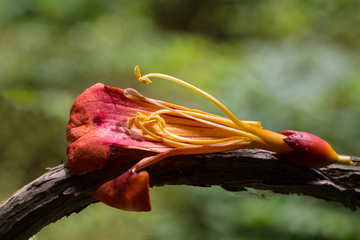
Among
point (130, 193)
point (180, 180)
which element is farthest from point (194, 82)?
point (130, 193)

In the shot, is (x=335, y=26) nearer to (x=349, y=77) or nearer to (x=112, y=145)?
(x=349, y=77)

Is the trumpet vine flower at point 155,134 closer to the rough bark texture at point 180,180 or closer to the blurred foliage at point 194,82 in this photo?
the rough bark texture at point 180,180

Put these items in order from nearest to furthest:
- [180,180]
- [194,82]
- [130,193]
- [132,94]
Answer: [130,193]
[132,94]
[180,180]
[194,82]

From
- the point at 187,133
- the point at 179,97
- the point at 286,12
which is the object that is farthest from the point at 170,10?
the point at 187,133

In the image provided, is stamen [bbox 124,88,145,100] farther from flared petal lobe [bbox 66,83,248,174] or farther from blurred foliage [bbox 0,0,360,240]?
blurred foliage [bbox 0,0,360,240]

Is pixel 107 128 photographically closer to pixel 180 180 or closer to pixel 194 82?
pixel 180 180

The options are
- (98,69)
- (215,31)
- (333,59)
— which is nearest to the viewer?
(333,59)
